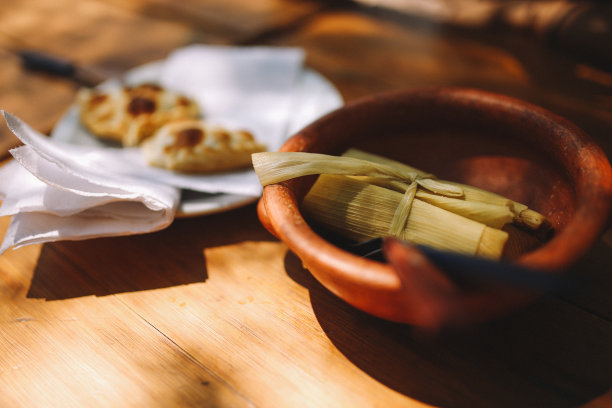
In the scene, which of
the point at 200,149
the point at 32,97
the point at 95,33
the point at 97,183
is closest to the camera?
the point at 97,183

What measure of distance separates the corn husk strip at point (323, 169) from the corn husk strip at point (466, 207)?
0.01m

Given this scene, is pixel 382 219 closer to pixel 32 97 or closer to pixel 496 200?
pixel 496 200

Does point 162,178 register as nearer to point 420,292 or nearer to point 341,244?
point 341,244

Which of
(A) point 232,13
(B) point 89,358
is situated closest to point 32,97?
(A) point 232,13

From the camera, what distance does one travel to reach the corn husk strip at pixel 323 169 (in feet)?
2.19

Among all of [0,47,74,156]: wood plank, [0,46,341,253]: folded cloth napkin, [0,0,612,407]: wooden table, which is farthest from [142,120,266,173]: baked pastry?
[0,47,74,156]: wood plank

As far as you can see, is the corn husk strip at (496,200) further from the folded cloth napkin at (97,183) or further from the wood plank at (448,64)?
the wood plank at (448,64)

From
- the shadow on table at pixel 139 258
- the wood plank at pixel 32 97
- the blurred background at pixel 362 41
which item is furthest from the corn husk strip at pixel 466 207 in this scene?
the wood plank at pixel 32 97

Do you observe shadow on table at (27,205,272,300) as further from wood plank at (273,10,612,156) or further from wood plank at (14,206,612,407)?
wood plank at (273,10,612,156)

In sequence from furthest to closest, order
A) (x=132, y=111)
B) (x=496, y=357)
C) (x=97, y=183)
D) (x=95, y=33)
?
(x=95, y=33), (x=132, y=111), (x=97, y=183), (x=496, y=357)

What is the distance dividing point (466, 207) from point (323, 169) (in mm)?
219

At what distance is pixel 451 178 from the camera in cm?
81

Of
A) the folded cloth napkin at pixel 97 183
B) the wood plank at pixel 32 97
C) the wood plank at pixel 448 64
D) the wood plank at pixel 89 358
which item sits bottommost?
the wood plank at pixel 89 358

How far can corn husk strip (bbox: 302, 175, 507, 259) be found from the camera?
0.62 meters
